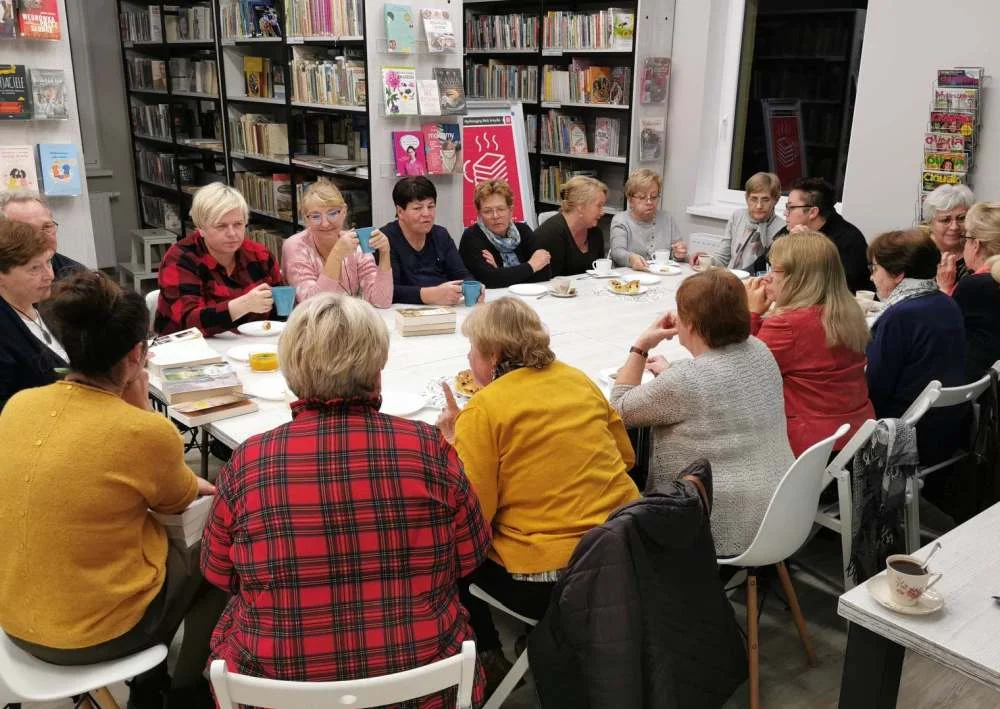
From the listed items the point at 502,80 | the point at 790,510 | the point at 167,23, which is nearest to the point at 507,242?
the point at 790,510

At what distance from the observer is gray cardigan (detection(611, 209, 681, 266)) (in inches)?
178

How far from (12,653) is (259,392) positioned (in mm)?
960

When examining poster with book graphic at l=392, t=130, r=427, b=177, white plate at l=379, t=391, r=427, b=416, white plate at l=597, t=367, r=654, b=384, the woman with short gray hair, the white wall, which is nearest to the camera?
white plate at l=379, t=391, r=427, b=416

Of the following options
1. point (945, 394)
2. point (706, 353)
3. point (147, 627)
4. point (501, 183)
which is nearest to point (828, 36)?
point (501, 183)

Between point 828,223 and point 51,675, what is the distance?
12.2ft

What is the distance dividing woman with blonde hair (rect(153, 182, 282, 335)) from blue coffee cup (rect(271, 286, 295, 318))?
0.02 metres

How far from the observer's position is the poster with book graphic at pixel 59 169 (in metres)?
3.44

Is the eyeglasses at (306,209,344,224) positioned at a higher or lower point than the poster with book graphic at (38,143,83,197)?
lower

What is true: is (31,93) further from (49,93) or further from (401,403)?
(401,403)

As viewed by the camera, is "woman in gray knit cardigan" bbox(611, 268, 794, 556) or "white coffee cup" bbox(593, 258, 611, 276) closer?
"woman in gray knit cardigan" bbox(611, 268, 794, 556)

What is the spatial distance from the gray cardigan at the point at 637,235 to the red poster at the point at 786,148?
155cm

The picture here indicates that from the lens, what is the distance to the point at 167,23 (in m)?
6.38

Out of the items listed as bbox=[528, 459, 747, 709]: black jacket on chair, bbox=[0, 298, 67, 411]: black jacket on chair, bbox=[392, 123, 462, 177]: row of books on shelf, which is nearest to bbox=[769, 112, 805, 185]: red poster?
bbox=[392, 123, 462, 177]: row of books on shelf

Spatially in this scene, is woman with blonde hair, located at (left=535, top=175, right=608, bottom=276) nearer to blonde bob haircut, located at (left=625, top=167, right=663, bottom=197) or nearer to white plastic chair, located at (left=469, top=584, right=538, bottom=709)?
blonde bob haircut, located at (left=625, top=167, right=663, bottom=197)
